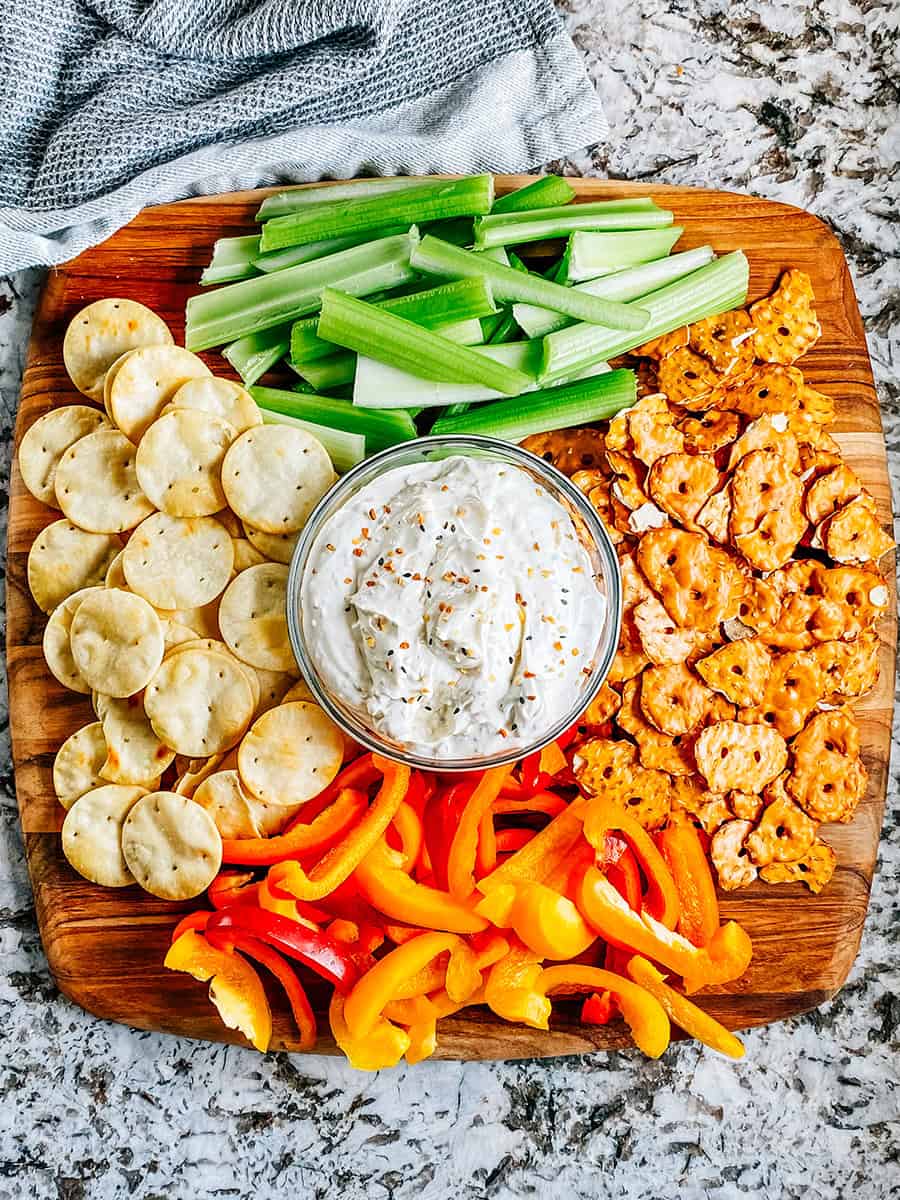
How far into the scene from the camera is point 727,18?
1984mm

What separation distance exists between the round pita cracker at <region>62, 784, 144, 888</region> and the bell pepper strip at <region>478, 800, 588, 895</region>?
616 mm

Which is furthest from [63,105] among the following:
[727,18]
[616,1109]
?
[616,1109]

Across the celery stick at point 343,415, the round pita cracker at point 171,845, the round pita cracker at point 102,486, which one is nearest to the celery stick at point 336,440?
the celery stick at point 343,415

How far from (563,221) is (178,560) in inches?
33.9

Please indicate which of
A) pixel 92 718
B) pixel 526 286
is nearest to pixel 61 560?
pixel 92 718

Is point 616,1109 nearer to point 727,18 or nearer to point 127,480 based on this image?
point 127,480

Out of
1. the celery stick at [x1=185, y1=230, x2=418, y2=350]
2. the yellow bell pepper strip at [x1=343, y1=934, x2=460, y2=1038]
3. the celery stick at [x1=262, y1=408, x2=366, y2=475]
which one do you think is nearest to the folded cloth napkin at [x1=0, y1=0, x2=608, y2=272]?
the celery stick at [x1=185, y1=230, x2=418, y2=350]

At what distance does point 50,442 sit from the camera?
6.10 ft

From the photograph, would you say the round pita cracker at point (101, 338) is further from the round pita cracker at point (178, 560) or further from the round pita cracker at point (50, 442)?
the round pita cracker at point (178, 560)

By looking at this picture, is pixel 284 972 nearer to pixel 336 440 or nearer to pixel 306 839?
pixel 306 839

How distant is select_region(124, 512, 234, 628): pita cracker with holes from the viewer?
1789mm

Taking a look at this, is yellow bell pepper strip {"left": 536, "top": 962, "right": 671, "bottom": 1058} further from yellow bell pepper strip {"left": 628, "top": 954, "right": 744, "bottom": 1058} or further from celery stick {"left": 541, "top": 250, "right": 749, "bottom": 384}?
celery stick {"left": 541, "top": 250, "right": 749, "bottom": 384}

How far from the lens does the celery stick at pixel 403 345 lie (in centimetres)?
176

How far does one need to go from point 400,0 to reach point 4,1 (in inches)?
26.3
